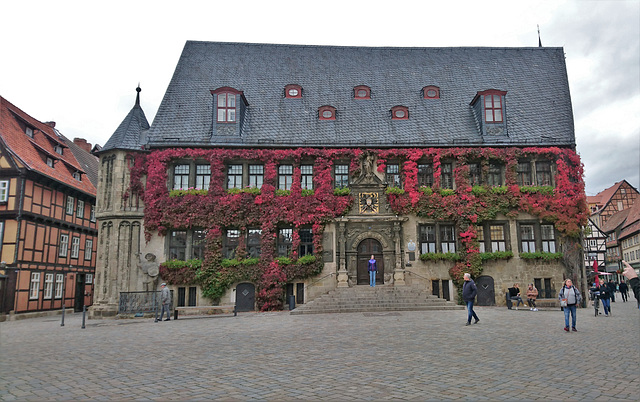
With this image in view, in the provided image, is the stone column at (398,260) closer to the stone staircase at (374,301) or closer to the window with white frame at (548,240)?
the stone staircase at (374,301)

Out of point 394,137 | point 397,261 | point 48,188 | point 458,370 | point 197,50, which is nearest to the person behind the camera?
point 458,370

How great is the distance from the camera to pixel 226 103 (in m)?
27.9

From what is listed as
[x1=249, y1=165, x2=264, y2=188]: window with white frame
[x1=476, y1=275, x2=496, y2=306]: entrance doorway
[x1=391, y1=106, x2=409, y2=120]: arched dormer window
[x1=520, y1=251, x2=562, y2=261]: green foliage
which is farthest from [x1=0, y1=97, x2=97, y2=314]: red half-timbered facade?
[x1=520, y1=251, x2=562, y2=261]: green foliage

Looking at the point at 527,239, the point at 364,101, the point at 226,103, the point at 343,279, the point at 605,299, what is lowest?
the point at 605,299

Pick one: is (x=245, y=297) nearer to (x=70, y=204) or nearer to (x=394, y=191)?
(x=394, y=191)

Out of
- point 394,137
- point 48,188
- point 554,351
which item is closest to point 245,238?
point 394,137

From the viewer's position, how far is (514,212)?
26.5m

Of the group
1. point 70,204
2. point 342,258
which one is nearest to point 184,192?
point 342,258

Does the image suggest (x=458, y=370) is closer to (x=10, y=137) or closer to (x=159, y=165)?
(x=159, y=165)

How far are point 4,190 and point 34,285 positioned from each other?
579 cm

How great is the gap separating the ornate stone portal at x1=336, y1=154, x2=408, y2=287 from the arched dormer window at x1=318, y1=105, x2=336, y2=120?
13.4 feet

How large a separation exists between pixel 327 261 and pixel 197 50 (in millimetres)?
17472

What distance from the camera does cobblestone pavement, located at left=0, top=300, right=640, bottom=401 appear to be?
688cm

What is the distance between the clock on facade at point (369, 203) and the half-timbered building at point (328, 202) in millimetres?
112
